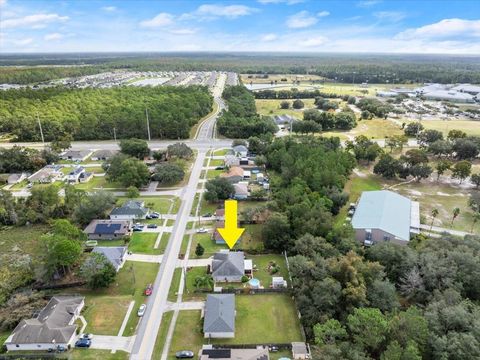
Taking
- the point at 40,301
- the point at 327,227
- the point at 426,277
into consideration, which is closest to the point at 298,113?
the point at 327,227

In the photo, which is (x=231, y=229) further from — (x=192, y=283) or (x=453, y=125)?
(x=453, y=125)

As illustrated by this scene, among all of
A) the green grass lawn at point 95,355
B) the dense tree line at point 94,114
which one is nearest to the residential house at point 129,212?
the green grass lawn at point 95,355

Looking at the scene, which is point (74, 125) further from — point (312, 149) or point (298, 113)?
point (298, 113)

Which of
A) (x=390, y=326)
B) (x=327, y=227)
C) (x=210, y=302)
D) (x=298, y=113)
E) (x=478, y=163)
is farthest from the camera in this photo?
(x=298, y=113)

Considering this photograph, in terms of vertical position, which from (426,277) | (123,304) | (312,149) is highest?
(312,149)

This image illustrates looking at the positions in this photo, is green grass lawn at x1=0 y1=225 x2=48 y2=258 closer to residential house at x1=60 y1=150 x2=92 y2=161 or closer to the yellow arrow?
the yellow arrow

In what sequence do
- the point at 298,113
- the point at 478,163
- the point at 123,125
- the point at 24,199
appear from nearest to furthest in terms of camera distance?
1. the point at 24,199
2. the point at 478,163
3. the point at 123,125
4. the point at 298,113

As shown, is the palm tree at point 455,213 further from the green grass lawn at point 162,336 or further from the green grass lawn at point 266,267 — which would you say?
the green grass lawn at point 162,336
